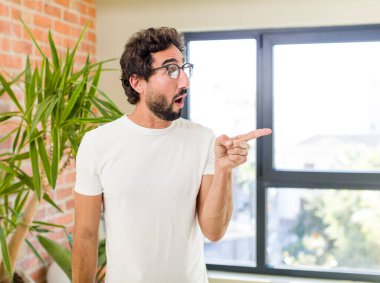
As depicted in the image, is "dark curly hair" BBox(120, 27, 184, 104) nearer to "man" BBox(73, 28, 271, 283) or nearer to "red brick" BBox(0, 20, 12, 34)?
"man" BBox(73, 28, 271, 283)

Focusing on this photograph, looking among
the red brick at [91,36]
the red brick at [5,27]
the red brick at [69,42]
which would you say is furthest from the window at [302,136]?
the red brick at [5,27]

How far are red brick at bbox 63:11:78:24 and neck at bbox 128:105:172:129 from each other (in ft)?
5.22

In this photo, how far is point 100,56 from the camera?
3.57 m

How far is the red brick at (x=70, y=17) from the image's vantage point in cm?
316

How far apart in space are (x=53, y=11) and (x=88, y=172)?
1.58 meters

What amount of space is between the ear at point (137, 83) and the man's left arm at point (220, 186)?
1.20 ft

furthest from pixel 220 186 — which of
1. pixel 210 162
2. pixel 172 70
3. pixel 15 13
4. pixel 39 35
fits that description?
pixel 39 35

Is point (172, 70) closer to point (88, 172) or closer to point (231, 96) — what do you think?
point (88, 172)

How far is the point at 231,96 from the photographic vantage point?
3523 millimetres

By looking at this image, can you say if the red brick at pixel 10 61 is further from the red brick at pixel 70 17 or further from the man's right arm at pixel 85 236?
the man's right arm at pixel 85 236

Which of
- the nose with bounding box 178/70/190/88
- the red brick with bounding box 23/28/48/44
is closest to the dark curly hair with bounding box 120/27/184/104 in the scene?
the nose with bounding box 178/70/190/88

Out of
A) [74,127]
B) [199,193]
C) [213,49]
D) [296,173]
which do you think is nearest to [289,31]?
[213,49]

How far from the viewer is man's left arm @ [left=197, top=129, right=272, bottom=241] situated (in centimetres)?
151

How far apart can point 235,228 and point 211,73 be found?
105cm
